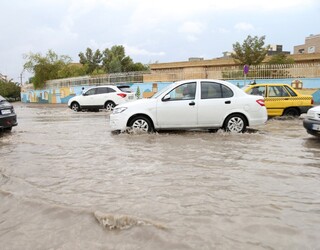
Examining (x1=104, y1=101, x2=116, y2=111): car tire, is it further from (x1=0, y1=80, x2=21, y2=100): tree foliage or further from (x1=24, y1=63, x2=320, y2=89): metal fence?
(x1=0, y1=80, x2=21, y2=100): tree foliage

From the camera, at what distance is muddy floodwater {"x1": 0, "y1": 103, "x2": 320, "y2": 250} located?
320 cm

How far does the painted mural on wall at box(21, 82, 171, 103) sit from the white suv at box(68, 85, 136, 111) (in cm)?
679

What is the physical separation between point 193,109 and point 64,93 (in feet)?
96.9

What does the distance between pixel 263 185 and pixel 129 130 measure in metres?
5.12

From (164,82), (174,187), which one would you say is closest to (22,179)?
(174,187)

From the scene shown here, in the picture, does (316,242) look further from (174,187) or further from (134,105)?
(134,105)

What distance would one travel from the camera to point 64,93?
3622 centimetres

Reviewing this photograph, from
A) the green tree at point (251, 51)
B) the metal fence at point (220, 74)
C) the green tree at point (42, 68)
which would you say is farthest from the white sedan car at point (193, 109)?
the green tree at point (42, 68)

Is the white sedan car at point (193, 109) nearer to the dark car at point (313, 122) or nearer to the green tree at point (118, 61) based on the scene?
the dark car at point (313, 122)

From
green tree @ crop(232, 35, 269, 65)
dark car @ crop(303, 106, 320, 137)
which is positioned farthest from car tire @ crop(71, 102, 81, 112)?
green tree @ crop(232, 35, 269, 65)

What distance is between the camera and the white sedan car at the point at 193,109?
8969 millimetres

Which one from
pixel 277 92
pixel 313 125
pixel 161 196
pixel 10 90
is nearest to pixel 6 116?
pixel 161 196

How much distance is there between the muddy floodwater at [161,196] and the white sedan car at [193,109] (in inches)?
53.2

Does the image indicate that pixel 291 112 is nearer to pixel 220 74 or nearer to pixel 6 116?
pixel 6 116
